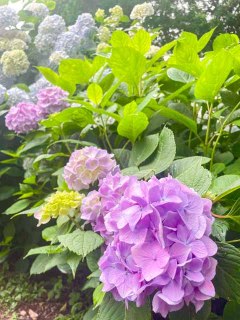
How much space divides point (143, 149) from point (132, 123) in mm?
56

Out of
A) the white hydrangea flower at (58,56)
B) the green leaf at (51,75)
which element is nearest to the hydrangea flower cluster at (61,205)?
the green leaf at (51,75)

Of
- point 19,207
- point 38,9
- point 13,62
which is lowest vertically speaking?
point 19,207

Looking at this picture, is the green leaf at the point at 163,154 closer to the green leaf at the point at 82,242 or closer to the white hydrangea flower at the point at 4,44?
the green leaf at the point at 82,242

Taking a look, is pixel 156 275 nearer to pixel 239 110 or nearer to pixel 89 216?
pixel 89 216

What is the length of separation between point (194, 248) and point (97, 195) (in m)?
0.24

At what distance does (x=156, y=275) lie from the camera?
1.76ft

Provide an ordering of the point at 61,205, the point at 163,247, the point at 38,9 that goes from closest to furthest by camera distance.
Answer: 1. the point at 163,247
2. the point at 61,205
3. the point at 38,9

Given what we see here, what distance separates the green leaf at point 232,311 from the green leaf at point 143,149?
30cm

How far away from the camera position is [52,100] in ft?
4.32

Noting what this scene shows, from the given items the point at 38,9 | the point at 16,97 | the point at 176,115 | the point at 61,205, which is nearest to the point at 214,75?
the point at 176,115

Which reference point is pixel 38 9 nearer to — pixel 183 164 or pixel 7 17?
pixel 7 17

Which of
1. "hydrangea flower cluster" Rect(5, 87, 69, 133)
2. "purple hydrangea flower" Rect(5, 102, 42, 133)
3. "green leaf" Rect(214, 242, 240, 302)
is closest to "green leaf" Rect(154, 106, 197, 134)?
"green leaf" Rect(214, 242, 240, 302)

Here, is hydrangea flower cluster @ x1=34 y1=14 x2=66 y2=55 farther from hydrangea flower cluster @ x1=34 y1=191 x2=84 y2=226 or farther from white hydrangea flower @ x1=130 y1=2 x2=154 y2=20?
hydrangea flower cluster @ x1=34 y1=191 x2=84 y2=226

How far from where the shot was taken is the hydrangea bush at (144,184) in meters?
0.56
